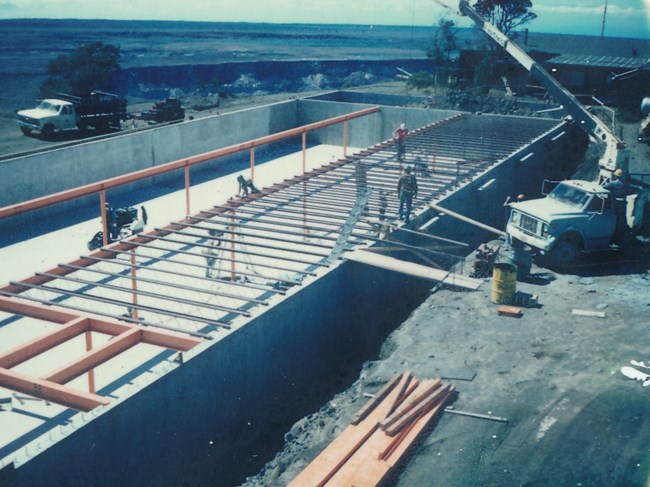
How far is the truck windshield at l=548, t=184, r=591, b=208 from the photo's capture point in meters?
15.7

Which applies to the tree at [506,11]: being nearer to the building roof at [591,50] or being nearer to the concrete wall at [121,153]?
the building roof at [591,50]

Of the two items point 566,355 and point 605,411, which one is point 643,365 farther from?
point 605,411

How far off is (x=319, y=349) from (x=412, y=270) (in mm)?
2314

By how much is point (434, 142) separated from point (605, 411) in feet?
54.6

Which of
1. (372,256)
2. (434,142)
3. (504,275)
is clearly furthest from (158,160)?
(504,275)

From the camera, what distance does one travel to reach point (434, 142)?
2450cm

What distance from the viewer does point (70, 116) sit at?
32719 millimetres

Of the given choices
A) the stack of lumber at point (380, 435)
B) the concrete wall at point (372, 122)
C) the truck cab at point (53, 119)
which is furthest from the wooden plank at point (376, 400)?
the truck cab at point (53, 119)

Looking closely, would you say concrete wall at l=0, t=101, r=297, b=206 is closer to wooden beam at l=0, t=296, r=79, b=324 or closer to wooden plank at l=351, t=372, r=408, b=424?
wooden beam at l=0, t=296, r=79, b=324

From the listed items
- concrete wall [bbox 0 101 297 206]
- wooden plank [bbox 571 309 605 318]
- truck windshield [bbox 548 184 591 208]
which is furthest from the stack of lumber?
concrete wall [bbox 0 101 297 206]

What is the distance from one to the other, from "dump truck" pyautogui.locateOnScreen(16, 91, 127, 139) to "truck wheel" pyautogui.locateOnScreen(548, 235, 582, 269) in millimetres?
25647

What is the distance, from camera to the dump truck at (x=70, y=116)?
107 feet

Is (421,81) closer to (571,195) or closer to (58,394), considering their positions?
(571,195)

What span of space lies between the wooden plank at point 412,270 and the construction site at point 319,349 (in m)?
0.04
